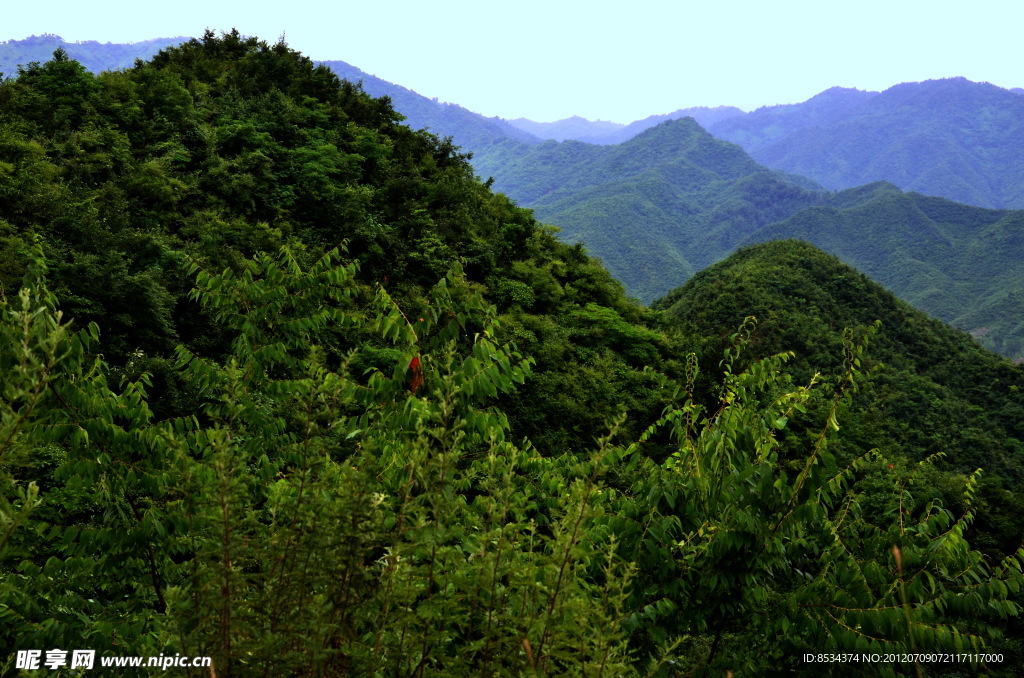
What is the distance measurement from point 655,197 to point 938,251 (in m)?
62.7

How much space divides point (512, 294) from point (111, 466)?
13.9 m

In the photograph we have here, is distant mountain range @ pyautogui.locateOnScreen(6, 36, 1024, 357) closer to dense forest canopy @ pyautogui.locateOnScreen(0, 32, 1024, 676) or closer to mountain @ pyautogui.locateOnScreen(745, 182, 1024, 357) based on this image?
mountain @ pyautogui.locateOnScreen(745, 182, 1024, 357)

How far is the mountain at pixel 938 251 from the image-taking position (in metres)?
86.6

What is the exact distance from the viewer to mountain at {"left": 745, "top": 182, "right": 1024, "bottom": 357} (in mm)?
86562

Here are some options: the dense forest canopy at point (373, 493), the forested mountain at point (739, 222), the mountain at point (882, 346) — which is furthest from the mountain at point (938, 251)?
the dense forest canopy at point (373, 493)

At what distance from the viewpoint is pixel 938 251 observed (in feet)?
359

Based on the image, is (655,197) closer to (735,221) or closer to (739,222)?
(735,221)

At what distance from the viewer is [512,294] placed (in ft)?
53.8

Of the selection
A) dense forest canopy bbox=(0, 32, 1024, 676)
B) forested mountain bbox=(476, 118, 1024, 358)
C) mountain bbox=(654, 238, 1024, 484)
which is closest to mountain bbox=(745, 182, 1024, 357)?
forested mountain bbox=(476, 118, 1024, 358)

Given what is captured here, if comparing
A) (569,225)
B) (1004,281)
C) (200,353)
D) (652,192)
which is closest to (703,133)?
(652,192)

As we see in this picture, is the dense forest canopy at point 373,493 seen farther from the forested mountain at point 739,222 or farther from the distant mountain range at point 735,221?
the forested mountain at point 739,222

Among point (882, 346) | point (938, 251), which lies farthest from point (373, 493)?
point (938, 251)

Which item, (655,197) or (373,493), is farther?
(655,197)

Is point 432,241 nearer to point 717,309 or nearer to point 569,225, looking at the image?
point 717,309
